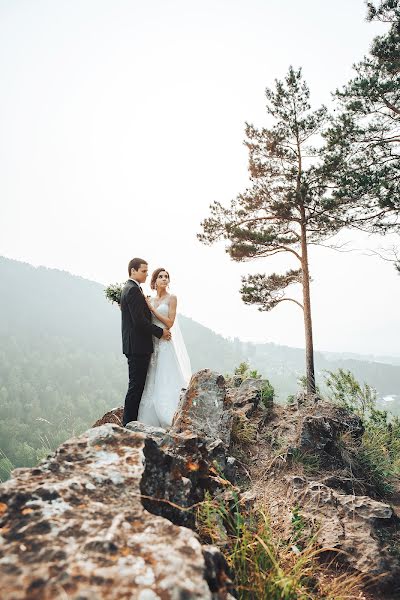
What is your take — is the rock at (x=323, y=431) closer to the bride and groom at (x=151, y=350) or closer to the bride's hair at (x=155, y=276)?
the bride and groom at (x=151, y=350)

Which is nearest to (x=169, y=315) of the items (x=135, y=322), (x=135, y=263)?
(x=135, y=322)

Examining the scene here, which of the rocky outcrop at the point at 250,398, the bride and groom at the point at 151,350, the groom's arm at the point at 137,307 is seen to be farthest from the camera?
the rocky outcrop at the point at 250,398

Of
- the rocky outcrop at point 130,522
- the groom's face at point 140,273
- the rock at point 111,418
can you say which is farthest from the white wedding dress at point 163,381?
the rocky outcrop at point 130,522

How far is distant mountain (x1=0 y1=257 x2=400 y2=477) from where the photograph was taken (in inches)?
3212

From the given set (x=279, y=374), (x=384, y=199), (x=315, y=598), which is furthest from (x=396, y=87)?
(x=279, y=374)

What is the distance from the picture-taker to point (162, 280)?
673 centimetres

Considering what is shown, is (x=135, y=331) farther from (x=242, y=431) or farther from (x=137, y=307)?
(x=242, y=431)

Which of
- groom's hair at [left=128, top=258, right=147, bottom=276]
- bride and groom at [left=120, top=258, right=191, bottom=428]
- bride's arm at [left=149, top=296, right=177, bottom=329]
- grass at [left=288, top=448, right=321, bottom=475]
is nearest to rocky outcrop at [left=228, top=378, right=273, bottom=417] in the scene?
bride and groom at [left=120, top=258, right=191, bottom=428]

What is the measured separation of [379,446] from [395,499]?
1.23 m

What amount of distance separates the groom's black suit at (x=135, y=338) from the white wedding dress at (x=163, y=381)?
0.33 m

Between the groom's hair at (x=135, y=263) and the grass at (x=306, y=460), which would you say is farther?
the groom's hair at (x=135, y=263)

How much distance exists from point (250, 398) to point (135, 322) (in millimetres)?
2816

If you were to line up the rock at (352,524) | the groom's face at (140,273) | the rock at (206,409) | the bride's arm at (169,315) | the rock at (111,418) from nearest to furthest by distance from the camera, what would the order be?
the rock at (352,524) < the rock at (206,409) < the groom's face at (140,273) < the bride's arm at (169,315) < the rock at (111,418)

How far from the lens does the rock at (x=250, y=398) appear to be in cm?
661
